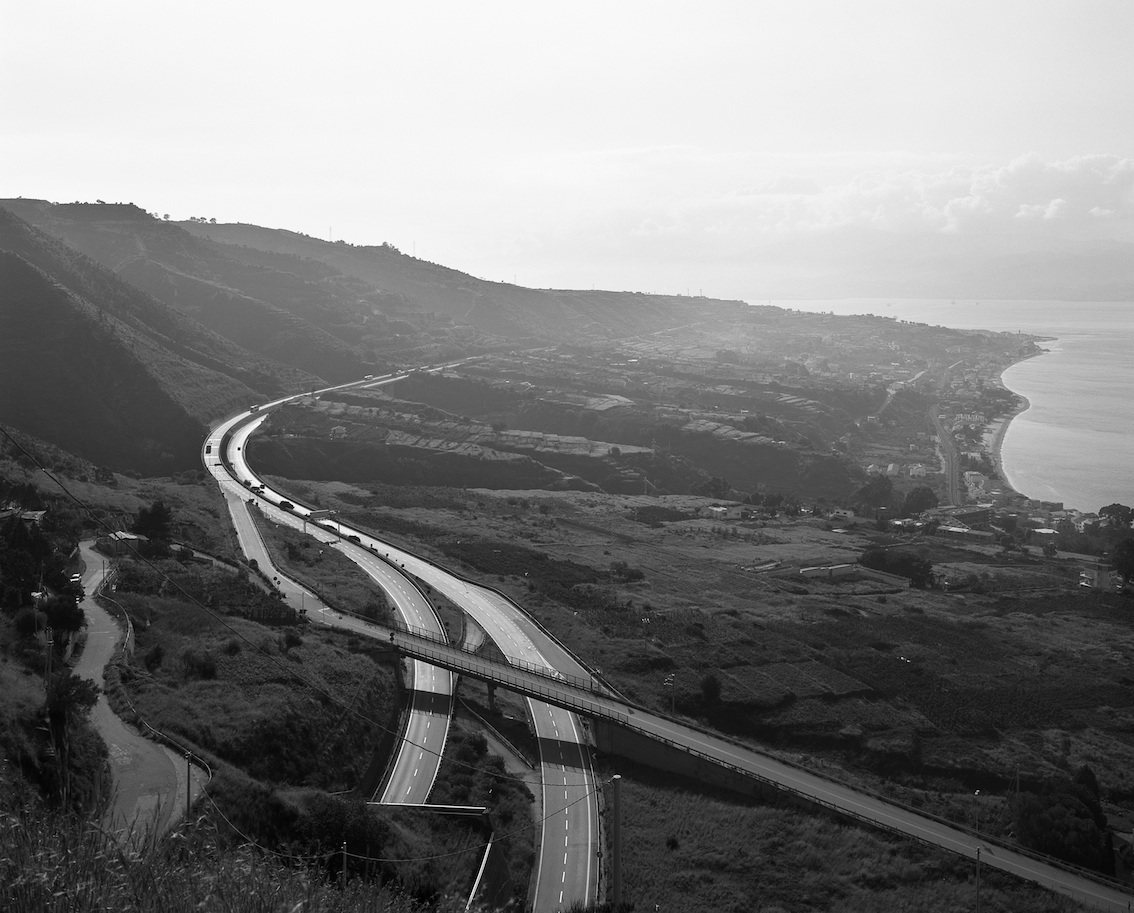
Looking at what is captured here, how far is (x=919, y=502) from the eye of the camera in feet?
181

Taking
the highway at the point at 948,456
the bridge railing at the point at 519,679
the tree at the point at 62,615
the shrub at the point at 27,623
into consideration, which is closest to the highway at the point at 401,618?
the bridge railing at the point at 519,679

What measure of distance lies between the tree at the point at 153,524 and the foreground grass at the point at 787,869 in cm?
1946

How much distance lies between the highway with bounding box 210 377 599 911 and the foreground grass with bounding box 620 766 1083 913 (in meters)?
0.88

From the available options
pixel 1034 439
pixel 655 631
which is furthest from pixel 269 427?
pixel 1034 439

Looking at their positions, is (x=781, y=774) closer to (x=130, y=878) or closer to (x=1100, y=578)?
(x=130, y=878)

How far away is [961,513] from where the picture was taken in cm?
5434

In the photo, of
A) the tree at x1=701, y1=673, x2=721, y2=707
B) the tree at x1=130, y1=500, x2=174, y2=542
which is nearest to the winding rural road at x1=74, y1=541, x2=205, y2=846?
the tree at x1=130, y1=500, x2=174, y2=542

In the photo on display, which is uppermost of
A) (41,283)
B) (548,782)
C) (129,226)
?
(129,226)

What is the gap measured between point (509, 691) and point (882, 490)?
3960 centimetres

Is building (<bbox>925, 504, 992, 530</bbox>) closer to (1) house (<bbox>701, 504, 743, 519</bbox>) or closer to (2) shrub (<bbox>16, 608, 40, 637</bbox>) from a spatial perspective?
(1) house (<bbox>701, 504, 743, 519</bbox>)

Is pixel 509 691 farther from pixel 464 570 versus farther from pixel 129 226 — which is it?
pixel 129 226

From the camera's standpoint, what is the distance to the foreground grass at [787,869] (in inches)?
647

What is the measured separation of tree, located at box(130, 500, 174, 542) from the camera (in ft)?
104

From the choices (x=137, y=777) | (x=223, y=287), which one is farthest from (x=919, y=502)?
(x=223, y=287)
